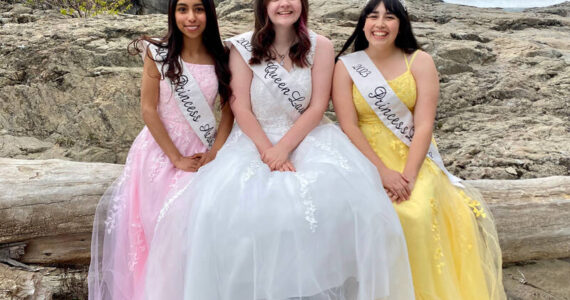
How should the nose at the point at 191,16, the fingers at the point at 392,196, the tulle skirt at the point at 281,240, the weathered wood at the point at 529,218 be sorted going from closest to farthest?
the tulle skirt at the point at 281,240 < the fingers at the point at 392,196 < the nose at the point at 191,16 < the weathered wood at the point at 529,218

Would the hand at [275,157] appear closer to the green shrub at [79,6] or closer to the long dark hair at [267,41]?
the long dark hair at [267,41]

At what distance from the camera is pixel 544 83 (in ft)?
14.7

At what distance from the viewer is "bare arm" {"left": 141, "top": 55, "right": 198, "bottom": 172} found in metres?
2.32

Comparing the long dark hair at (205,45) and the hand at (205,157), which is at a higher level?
the long dark hair at (205,45)

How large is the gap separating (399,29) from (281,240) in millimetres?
1345

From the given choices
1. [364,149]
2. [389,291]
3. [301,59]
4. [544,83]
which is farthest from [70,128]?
[544,83]

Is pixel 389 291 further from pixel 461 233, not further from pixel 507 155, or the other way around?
pixel 507 155

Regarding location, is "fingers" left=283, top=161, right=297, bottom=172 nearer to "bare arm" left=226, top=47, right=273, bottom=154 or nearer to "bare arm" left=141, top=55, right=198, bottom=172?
"bare arm" left=226, top=47, right=273, bottom=154

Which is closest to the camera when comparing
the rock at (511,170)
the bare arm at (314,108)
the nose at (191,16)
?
the bare arm at (314,108)

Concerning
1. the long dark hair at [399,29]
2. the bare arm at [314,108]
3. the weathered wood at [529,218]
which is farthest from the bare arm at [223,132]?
the weathered wood at [529,218]

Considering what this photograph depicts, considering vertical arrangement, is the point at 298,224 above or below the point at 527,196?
above

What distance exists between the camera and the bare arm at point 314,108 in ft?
7.05

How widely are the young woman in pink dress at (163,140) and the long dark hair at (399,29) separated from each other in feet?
2.44

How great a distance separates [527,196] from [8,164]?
9.70 feet
